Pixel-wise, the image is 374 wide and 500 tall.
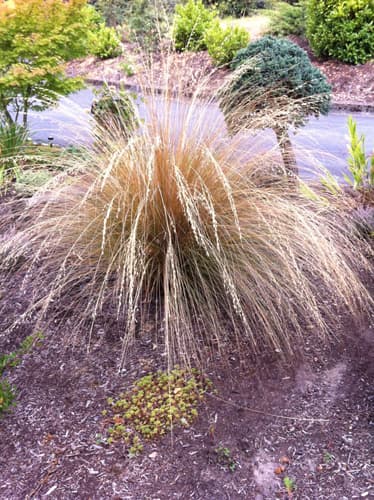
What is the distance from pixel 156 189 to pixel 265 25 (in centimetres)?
1307

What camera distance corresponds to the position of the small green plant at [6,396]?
7.48 feet

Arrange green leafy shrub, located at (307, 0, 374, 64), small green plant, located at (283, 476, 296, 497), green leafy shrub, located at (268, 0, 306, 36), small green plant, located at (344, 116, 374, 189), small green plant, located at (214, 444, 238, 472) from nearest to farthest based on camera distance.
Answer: small green plant, located at (283, 476, 296, 497)
small green plant, located at (214, 444, 238, 472)
small green plant, located at (344, 116, 374, 189)
green leafy shrub, located at (307, 0, 374, 64)
green leafy shrub, located at (268, 0, 306, 36)

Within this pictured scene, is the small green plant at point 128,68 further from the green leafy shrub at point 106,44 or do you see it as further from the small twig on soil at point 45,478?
the green leafy shrub at point 106,44

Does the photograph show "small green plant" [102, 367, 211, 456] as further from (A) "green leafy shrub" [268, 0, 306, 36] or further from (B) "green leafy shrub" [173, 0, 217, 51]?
(A) "green leafy shrub" [268, 0, 306, 36]

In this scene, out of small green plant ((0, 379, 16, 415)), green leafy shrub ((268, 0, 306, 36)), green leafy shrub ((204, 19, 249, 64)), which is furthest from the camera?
green leafy shrub ((268, 0, 306, 36))

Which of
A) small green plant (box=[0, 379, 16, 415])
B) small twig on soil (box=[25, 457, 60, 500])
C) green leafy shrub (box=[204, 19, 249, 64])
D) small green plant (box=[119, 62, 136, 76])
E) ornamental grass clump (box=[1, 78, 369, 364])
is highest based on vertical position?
green leafy shrub (box=[204, 19, 249, 64])

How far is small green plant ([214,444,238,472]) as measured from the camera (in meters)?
1.98

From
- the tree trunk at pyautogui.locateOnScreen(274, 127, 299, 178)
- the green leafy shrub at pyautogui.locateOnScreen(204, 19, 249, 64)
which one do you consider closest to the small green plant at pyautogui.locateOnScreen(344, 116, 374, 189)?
the tree trunk at pyautogui.locateOnScreen(274, 127, 299, 178)

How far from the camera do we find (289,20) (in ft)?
42.8

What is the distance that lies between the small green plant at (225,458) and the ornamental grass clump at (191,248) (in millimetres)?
468

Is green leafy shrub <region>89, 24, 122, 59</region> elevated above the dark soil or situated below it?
above

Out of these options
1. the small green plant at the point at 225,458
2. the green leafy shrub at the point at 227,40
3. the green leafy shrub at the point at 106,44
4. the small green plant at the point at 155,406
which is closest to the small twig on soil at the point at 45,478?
the small green plant at the point at 155,406

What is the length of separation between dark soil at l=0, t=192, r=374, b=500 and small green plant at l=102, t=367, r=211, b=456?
43mm

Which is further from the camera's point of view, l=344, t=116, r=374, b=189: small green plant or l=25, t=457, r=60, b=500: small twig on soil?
l=344, t=116, r=374, b=189: small green plant
